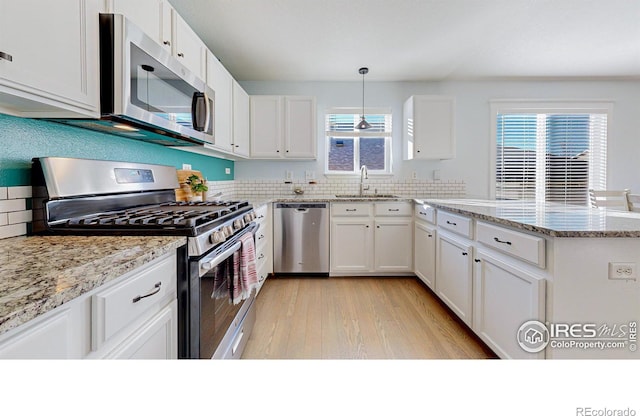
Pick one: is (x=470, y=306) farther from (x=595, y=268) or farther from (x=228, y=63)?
(x=228, y=63)

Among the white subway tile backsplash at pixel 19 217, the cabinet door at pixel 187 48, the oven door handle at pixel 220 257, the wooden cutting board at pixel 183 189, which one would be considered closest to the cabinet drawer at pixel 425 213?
the oven door handle at pixel 220 257

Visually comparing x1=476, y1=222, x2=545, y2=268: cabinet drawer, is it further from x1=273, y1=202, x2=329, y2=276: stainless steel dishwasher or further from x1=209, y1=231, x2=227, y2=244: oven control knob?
x1=273, y1=202, x2=329, y2=276: stainless steel dishwasher

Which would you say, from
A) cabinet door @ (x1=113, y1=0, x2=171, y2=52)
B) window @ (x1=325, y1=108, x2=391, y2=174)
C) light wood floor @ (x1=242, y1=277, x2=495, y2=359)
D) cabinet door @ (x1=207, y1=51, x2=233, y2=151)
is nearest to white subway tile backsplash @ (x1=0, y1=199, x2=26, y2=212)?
cabinet door @ (x1=113, y1=0, x2=171, y2=52)

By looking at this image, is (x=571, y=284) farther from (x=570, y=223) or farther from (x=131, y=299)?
(x=131, y=299)

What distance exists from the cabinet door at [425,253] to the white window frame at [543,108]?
5.32 feet

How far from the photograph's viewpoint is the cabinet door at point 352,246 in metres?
3.36

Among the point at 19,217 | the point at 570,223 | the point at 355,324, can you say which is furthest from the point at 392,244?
the point at 19,217

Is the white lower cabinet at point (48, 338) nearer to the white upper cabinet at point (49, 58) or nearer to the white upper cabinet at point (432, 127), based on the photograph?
the white upper cabinet at point (49, 58)

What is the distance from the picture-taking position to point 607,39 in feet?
9.47

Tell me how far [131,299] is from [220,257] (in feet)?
1.60
